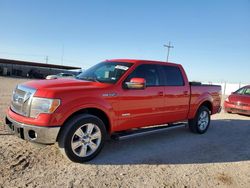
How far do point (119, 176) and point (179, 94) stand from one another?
316cm

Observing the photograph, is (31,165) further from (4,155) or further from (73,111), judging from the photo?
(73,111)

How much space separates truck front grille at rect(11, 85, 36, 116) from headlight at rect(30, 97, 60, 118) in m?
0.13

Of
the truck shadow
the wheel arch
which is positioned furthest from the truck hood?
the truck shadow

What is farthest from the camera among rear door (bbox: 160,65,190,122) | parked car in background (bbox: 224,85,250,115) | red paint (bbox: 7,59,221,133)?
parked car in background (bbox: 224,85,250,115)

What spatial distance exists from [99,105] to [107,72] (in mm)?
1178

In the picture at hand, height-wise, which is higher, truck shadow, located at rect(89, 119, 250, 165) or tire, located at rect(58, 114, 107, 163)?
tire, located at rect(58, 114, 107, 163)

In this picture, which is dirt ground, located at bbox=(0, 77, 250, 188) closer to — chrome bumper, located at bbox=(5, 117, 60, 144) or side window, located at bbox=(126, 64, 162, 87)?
chrome bumper, located at bbox=(5, 117, 60, 144)

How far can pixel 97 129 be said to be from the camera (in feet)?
15.5

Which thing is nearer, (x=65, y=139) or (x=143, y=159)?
(x=65, y=139)

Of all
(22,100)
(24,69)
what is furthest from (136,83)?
(24,69)

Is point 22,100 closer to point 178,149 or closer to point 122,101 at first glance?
point 122,101

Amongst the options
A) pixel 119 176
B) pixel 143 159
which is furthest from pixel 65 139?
pixel 143 159

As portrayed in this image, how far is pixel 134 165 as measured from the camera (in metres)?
4.64

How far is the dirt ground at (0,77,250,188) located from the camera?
3.90 m
